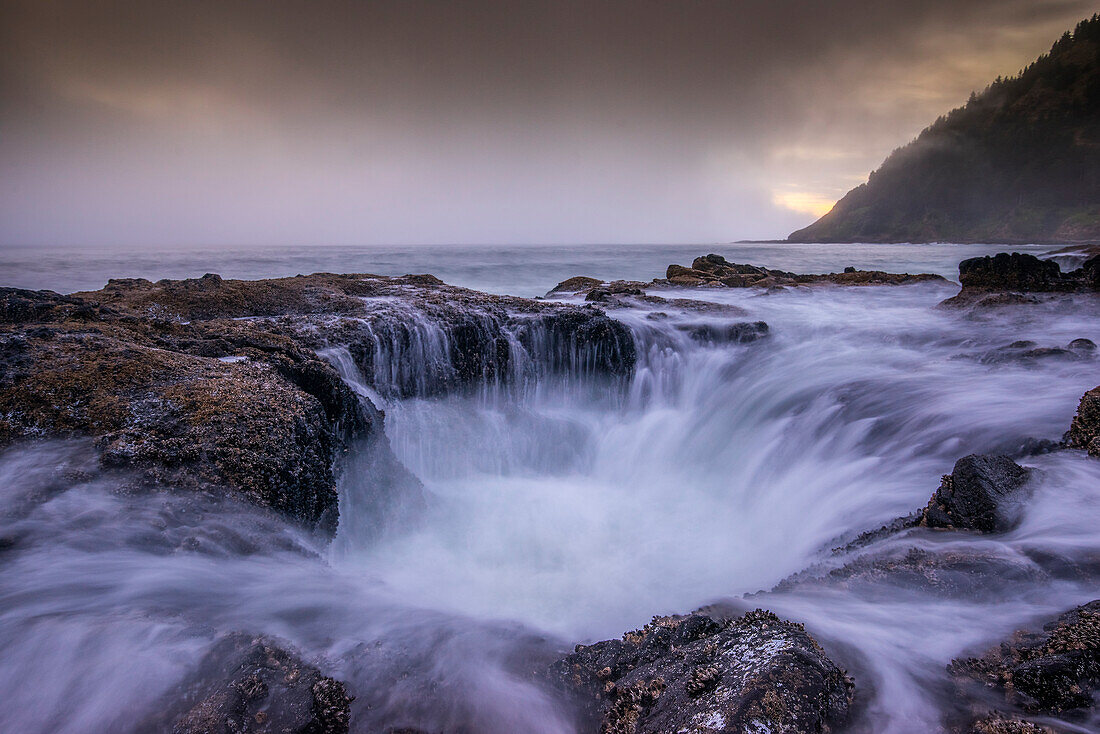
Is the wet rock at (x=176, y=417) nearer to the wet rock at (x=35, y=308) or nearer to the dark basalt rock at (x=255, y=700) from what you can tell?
the wet rock at (x=35, y=308)

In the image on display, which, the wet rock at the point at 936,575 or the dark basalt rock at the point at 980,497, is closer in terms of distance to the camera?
the wet rock at the point at 936,575

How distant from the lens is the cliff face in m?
83.2

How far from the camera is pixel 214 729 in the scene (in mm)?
1750

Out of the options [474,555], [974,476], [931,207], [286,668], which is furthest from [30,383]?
[931,207]

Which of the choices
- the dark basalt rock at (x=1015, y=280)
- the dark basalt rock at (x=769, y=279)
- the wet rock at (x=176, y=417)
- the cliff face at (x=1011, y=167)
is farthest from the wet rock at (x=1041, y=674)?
the cliff face at (x=1011, y=167)

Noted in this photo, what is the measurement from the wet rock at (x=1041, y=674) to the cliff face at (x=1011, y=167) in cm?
10870

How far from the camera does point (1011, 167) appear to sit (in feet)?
306

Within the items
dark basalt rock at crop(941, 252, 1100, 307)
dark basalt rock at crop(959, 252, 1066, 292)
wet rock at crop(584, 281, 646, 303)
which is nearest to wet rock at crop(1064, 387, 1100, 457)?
dark basalt rock at crop(941, 252, 1100, 307)

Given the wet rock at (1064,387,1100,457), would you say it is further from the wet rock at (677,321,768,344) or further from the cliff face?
the cliff face

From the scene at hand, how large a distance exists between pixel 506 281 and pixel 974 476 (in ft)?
78.3

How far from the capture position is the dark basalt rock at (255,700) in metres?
1.78

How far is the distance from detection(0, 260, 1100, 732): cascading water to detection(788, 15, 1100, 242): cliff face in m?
104

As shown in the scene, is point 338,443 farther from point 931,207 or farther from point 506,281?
point 931,207

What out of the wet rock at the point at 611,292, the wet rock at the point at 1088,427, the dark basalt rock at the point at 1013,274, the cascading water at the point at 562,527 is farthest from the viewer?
the wet rock at the point at 611,292
